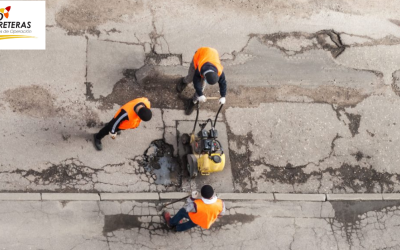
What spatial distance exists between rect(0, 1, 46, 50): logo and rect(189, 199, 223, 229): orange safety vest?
5.12 m

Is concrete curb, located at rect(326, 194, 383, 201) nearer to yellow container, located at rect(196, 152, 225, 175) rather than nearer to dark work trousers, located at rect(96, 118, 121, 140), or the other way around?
yellow container, located at rect(196, 152, 225, 175)

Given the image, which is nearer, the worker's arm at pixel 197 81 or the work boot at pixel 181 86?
the worker's arm at pixel 197 81

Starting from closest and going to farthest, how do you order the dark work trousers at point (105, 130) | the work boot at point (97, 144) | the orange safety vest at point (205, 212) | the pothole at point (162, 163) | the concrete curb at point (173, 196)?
1. the orange safety vest at point (205, 212)
2. the dark work trousers at point (105, 130)
3. the concrete curb at point (173, 196)
4. the work boot at point (97, 144)
5. the pothole at point (162, 163)

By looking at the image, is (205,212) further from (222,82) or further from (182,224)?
(222,82)

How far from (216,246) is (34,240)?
3391 millimetres

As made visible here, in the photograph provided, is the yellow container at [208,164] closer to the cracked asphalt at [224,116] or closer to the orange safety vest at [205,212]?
the cracked asphalt at [224,116]

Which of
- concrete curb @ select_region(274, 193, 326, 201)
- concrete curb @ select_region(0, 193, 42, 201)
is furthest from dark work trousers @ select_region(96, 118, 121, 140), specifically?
concrete curb @ select_region(274, 193, 326, 201)

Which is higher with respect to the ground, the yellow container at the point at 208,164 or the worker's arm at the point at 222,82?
the worker's arm at the point at 222,82

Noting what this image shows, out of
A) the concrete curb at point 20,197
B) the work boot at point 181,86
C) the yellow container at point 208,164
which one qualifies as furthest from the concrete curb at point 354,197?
the concrete curb at point 20,197

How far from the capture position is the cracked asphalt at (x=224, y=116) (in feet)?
25.9

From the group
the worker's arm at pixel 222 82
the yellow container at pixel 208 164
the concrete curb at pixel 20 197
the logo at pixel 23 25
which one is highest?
the logo at pixel 23 25

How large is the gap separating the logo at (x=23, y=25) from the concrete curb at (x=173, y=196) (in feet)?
10.9

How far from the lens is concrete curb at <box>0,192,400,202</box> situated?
7.66 metres

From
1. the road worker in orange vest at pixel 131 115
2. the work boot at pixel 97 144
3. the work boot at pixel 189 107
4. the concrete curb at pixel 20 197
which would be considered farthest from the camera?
the work boot at pixel 189 107
